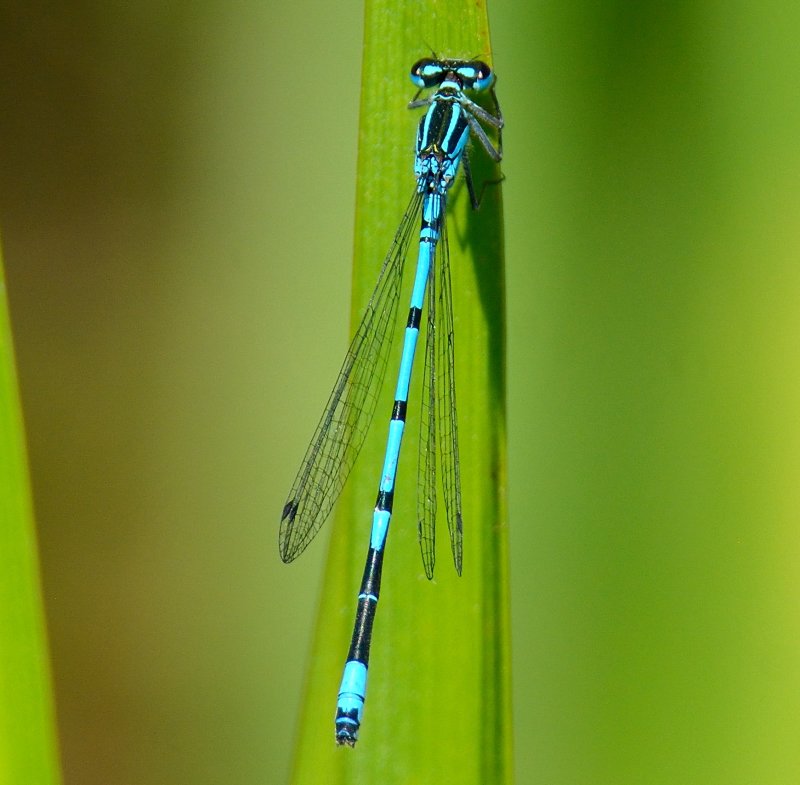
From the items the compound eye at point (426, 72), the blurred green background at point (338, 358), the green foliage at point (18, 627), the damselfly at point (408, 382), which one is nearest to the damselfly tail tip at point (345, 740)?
the damselfly at point (408, 382)

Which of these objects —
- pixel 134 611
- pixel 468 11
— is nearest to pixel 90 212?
pixel 134 611

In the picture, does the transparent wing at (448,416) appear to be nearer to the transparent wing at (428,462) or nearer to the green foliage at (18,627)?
the transparent wing at (428,462)

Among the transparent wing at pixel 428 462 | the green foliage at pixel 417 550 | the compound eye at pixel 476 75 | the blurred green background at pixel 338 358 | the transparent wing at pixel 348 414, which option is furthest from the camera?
the blurred green background at pixel 338 358

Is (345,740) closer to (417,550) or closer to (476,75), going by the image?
(417,550)

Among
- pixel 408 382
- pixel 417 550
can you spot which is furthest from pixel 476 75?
pixel 417 550

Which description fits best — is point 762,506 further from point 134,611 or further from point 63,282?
point 63,282

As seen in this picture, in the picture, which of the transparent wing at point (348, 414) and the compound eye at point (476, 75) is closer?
the transparent wing at point (348, 414)
